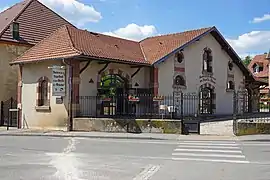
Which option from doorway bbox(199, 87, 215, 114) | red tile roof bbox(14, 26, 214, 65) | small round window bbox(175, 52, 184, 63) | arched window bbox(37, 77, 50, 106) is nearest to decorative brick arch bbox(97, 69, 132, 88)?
red tile roof bbox(14, 26, 214, 65)

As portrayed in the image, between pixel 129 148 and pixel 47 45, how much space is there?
13.1 metres

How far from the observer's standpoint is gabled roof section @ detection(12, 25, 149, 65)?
23.2 meters

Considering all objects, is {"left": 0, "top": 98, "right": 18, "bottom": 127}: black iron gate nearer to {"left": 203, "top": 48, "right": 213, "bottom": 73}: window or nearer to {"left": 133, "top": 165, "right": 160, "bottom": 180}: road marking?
{"left": 203, "top": 48, "right": 213, "bottom": 73}: window

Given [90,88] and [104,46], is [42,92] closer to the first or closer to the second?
[90,88]

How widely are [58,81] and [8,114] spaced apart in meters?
7.51

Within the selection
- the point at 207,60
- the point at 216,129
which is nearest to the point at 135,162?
the point at 216,129

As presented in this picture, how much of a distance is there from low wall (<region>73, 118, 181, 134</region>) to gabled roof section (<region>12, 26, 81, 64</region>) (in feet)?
12.6

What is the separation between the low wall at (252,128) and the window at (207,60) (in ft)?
40.4

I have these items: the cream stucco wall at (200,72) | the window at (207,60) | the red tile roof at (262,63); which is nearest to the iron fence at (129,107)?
the cream stucco wall at (200,72)

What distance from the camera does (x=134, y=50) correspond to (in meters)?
29.5

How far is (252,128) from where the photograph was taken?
20484 mm

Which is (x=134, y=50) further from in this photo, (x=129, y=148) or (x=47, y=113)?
(x=129, y=148)

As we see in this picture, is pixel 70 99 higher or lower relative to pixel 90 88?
lower

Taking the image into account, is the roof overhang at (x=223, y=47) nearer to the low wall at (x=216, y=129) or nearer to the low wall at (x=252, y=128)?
the low wall at (x=216, y=129)
